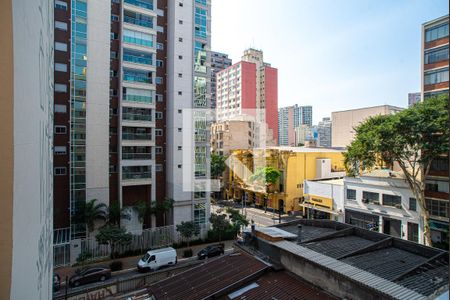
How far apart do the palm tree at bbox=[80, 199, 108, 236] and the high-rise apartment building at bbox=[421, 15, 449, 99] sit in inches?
935

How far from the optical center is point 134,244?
17703 mm

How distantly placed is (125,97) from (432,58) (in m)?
22.1

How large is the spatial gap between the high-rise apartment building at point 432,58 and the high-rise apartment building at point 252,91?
34.6m

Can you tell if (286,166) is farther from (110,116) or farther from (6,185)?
(6,185)

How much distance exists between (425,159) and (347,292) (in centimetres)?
1345

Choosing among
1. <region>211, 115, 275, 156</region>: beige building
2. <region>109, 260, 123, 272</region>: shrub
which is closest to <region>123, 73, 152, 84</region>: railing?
<region>109, 260, 123, 272</region>: shrub

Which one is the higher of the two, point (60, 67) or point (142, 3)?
point (142, 3)

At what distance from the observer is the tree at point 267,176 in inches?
1193

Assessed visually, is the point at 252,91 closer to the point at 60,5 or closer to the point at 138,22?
the point at 138,22

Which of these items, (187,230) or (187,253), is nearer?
(187,253)

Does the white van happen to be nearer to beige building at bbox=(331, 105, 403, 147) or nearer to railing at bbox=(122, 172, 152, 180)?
railing at bbox=(122, 172, 152, 180)

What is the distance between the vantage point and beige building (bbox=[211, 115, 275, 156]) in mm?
41406

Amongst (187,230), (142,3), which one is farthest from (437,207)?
(142,3)

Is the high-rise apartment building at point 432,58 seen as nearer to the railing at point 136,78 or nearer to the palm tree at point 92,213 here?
the railing at point 136,78
